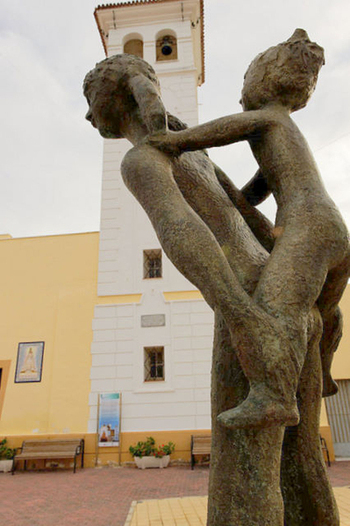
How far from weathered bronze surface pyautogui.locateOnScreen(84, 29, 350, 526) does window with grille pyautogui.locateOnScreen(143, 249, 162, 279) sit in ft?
28.6

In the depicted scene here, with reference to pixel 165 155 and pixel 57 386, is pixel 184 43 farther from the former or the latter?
pixel 165 155

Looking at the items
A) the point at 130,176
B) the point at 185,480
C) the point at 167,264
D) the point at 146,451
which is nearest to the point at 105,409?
the point at 146,451

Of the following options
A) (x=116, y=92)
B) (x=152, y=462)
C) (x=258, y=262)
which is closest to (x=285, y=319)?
(x=258, y=262)

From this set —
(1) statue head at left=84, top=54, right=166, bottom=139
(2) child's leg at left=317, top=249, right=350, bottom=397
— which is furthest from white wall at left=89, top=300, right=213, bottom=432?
(1) statue head at left=84, top=54, right=166, bottom=139

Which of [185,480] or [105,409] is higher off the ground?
[105,409]

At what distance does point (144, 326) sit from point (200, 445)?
116 inches

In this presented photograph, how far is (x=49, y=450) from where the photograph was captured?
→ 28.7 ft

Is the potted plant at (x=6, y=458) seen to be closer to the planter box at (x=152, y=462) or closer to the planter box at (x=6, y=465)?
the planter box at (x=6, y=465)

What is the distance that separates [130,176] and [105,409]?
28.0 ft

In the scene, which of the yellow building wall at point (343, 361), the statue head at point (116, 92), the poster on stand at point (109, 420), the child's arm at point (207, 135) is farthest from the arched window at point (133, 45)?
the child's arm at point (207, 135)

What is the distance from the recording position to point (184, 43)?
539 inches

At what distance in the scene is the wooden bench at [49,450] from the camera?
27.8 ft

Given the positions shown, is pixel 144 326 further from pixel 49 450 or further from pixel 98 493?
pixel 98 493

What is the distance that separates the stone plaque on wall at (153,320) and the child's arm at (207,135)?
8.56m
